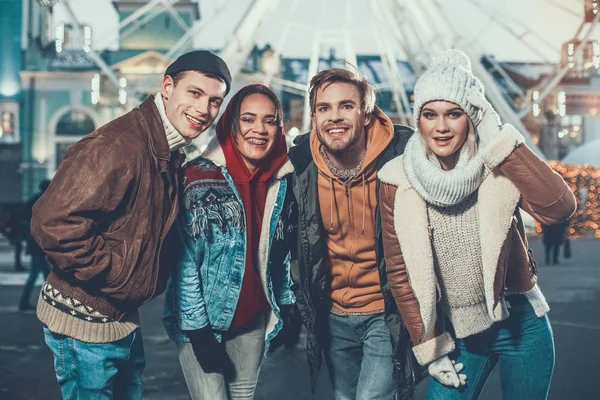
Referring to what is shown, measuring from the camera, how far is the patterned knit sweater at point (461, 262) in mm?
2430

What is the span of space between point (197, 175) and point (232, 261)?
359mm

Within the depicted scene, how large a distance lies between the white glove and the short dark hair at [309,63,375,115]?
1.05 m

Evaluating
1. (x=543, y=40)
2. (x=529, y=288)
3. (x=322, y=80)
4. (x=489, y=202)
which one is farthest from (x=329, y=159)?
(x=543, y=40)

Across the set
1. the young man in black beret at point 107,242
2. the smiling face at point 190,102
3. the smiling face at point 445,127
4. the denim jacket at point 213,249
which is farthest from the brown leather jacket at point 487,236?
the young man in black beret at point 107,242

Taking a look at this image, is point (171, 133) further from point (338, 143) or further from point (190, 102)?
point (338, 143)

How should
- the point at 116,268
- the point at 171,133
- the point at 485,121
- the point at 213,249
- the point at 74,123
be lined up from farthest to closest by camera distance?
1. the point at 74,123
2. the point at 213,249
3. the point at 171,133
4. the point at 485,121
5. the point at 116,268

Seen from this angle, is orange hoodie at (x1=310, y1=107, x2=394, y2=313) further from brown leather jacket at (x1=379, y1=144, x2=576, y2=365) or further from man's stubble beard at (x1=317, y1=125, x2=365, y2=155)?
brown leather jacket at (x1=379, y1=144, x2=576, y2=365)

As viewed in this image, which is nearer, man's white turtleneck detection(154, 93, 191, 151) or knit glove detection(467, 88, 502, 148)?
knit glove detection(467, 88, 502, 148)

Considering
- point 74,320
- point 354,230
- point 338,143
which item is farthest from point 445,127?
point 74,320

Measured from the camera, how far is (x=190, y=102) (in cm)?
247

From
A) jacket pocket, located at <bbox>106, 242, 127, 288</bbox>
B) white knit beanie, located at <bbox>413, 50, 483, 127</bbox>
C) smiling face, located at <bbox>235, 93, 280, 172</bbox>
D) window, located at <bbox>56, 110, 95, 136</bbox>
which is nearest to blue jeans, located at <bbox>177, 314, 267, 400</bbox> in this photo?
jacket pocket, located at <bbox>106, 242, 127, 288</bbox>

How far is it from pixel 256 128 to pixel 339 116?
1.13ft

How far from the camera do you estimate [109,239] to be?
7.35 feet

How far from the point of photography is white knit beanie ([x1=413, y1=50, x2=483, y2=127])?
2.32 metres
